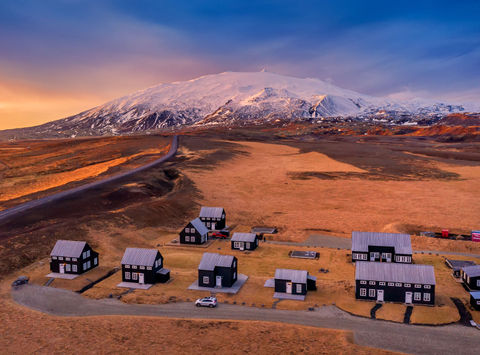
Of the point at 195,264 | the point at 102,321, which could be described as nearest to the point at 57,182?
the point at 195,264

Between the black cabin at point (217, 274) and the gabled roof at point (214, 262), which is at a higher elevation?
the gabled roof at point (214, 262)

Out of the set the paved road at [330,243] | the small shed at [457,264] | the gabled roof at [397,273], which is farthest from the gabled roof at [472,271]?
the paved road at [330,243]

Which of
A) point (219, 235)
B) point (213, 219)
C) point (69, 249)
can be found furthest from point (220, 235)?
point (69, 249)

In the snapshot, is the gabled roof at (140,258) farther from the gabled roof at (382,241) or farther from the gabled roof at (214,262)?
the gabled roof at (382,241)

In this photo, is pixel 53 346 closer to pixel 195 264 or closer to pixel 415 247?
pixel 195 264

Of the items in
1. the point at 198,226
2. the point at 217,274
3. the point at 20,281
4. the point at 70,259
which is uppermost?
the point at 198,226

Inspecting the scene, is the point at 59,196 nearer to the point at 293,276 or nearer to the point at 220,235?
the point at 220,235
